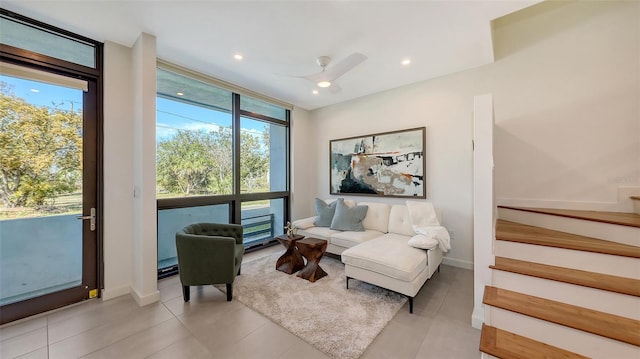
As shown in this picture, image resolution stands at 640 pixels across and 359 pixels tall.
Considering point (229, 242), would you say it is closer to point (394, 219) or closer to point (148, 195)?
point (148, 195)

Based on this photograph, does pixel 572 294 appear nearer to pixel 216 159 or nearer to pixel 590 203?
pixel 590 203

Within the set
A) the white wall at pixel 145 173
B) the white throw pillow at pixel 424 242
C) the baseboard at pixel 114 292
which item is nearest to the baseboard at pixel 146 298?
the white wall at pixel 145 173

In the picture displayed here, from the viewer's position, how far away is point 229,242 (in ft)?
8.04

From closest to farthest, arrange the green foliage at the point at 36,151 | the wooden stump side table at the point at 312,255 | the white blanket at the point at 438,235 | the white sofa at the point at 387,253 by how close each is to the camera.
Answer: the green foliage at the point at 36,151 < the white sofa at the point at 387,253 < the white blanket at the point at 438,235 < the wooden stump side table at the point at 312,255

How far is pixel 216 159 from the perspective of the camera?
3.77 meters

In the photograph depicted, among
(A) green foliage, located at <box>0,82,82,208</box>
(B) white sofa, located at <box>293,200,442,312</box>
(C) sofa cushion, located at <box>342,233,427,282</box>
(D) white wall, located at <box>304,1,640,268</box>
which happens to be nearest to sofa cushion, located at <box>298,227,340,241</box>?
(B) white sofa, located at <box>293,200,442,312</box>

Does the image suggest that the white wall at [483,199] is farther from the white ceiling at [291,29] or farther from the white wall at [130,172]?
the white wall at [130,172]

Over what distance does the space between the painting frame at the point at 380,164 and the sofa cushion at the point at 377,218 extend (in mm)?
341

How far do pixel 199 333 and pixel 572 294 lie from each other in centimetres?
299

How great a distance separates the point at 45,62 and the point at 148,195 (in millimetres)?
1649

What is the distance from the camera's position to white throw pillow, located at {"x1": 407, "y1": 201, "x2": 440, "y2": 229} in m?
3.19

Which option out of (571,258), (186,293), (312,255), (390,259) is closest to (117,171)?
(186,293)

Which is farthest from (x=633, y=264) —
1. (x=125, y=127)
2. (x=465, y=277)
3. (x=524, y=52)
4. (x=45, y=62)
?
(x=45, y=62)

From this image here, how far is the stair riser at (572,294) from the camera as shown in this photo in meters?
1.49
